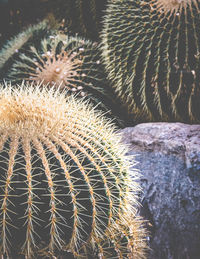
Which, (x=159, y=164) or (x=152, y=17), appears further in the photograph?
(x=152, y=17)

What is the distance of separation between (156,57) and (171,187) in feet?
2.84

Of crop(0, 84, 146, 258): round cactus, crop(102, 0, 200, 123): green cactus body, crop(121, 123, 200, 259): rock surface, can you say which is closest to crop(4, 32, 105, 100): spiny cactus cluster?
crop(102, 0, 200, 123): green cactus body

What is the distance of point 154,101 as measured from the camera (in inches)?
87.6

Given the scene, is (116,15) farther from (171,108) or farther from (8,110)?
(8,110)

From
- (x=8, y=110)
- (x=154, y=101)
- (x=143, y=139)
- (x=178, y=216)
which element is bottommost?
(x=178, y=216)

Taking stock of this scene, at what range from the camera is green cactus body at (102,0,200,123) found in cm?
207

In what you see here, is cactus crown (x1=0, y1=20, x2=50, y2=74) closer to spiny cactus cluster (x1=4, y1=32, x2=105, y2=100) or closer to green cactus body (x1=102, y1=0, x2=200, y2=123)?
spiny cactus cluster (x1=4, y1=32, x2=105, y2=100)

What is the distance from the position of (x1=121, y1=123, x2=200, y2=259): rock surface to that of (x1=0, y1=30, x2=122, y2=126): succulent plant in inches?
20.1

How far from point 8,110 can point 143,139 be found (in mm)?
868

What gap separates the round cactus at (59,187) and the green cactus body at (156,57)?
0.78 m

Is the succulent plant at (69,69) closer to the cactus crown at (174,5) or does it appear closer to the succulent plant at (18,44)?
the succulent plant at (18,44)

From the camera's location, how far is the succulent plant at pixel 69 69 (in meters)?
2.36

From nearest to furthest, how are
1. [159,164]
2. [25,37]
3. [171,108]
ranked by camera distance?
[159,164] → [171,108] → [25,37]

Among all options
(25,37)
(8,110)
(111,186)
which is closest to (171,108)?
(111,186)
